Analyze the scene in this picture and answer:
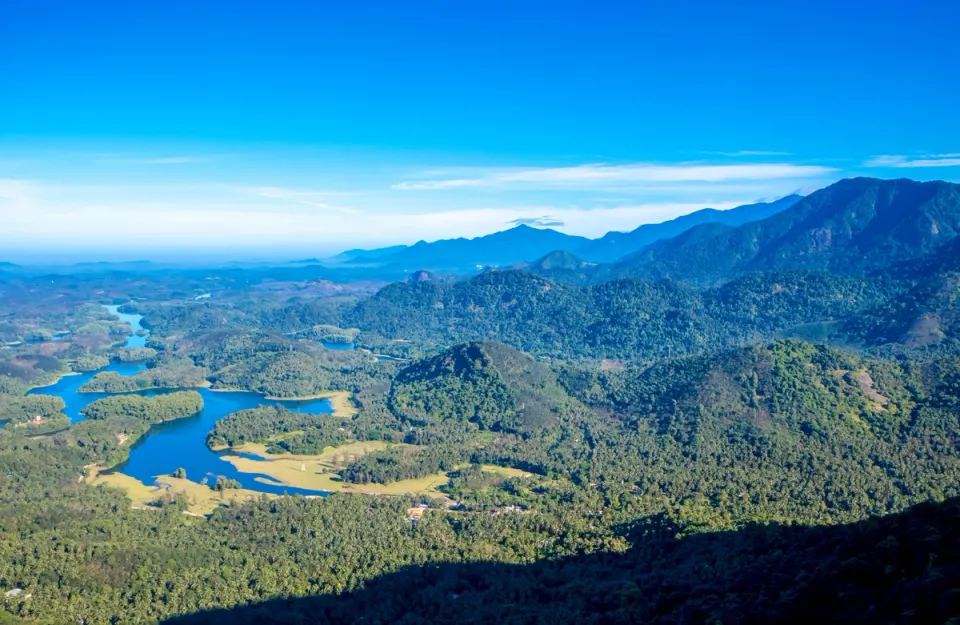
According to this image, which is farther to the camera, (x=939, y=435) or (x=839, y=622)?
(x=939, y=435)

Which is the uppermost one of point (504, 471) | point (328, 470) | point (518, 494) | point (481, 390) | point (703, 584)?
point (703, 584)

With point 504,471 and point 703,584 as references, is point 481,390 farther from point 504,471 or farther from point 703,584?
point 703,584

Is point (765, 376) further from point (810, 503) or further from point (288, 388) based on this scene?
point (288, 388)

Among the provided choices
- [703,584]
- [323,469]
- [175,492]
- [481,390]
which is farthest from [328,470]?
[703,584]

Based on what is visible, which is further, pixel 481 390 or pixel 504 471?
pixel 481 390

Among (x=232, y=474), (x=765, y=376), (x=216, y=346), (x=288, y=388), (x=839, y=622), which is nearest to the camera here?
(x=839, y=622)

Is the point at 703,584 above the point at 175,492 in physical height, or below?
above

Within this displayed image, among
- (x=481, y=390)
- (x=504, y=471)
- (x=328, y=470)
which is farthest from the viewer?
(x=481, y=390)

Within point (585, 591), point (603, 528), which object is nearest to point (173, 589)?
point (585, 591)
